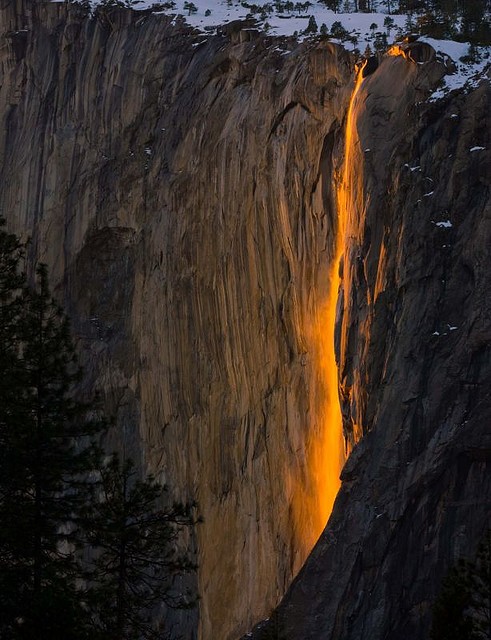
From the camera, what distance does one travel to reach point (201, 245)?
50562 millimetres

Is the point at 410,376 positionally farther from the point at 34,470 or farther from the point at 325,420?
the point at 34,470

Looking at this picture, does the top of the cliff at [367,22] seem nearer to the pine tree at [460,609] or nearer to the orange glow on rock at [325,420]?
the orange glow on rock at [325,420]

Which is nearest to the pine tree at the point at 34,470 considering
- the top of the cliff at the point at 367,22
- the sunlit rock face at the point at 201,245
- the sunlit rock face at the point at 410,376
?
the sunlit rock face at the point at 410,376

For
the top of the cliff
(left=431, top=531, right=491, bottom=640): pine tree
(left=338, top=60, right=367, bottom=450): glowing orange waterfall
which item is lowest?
(left=431, top=531, right=491, bottom=640): pine tree

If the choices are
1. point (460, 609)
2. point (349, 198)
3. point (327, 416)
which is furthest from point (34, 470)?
point (327, 416)

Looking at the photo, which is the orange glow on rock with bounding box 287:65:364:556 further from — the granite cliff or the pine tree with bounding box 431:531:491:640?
the pine tree with bounding box 431:531:491:640

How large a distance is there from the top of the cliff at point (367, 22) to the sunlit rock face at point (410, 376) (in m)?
0.91

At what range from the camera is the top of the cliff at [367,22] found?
4056cm

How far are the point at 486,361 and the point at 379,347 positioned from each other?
10.6 feet

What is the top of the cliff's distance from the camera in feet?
133

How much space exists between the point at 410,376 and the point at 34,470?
15338 millimetres

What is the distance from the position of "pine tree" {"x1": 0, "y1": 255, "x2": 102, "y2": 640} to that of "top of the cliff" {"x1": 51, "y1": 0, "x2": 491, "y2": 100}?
60.1 ft

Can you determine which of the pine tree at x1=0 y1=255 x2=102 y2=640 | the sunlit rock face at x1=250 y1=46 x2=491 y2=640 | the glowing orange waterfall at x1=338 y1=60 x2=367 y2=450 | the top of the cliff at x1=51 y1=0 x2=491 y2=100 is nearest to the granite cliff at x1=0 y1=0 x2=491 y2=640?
the sunlit rock face at x1=250 y1=46 x2=491 y2=640

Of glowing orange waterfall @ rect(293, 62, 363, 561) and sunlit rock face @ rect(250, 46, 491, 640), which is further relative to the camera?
glowing orange waterfall @ rect(293, 62, 363, 561)
